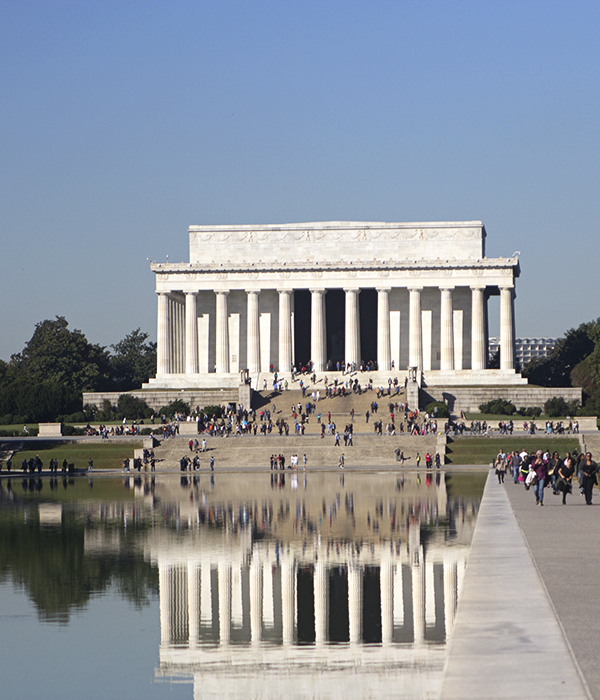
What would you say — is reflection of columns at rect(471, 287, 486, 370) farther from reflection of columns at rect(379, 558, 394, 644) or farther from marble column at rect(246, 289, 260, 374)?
reflection of columns at rect(379, 558, 394, 644)

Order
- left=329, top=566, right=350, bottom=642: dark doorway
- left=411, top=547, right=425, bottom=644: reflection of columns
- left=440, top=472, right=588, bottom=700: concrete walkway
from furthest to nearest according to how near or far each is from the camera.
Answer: left=329, top=566, right=350, bottom=642: dark doorway < left=411, top=547, right=425, bottom=644: reflection of columns < left=440, top=472, right=588, bottom=700: concrete walkway

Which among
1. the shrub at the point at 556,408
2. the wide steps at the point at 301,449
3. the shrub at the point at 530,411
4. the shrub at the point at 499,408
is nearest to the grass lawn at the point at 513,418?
the shrub at the point at 499,408

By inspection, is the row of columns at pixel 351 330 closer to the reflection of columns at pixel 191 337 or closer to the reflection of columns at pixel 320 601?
the reflection of columns at pixel 191 337

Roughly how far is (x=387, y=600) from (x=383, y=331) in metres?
97.4

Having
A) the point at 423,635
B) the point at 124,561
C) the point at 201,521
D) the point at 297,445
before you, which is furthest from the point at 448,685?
the point at 297,445

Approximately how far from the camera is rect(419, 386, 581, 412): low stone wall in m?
103

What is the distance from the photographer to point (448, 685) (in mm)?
11500

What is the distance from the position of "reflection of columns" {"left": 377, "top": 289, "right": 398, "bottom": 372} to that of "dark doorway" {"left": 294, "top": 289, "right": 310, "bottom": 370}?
9.82 metres

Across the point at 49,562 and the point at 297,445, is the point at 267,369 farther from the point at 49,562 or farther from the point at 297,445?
the point at 49,562

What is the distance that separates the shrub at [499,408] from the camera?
99.5 meters

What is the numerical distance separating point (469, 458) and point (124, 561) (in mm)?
46000

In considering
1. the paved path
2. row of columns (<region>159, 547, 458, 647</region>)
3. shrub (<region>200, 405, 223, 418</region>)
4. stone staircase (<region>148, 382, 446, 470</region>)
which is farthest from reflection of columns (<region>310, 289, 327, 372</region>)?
row of columns (<region>159, 547, 458, 647</region>)

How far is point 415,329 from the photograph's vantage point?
389ft

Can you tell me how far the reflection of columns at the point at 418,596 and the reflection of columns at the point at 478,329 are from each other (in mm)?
90175
